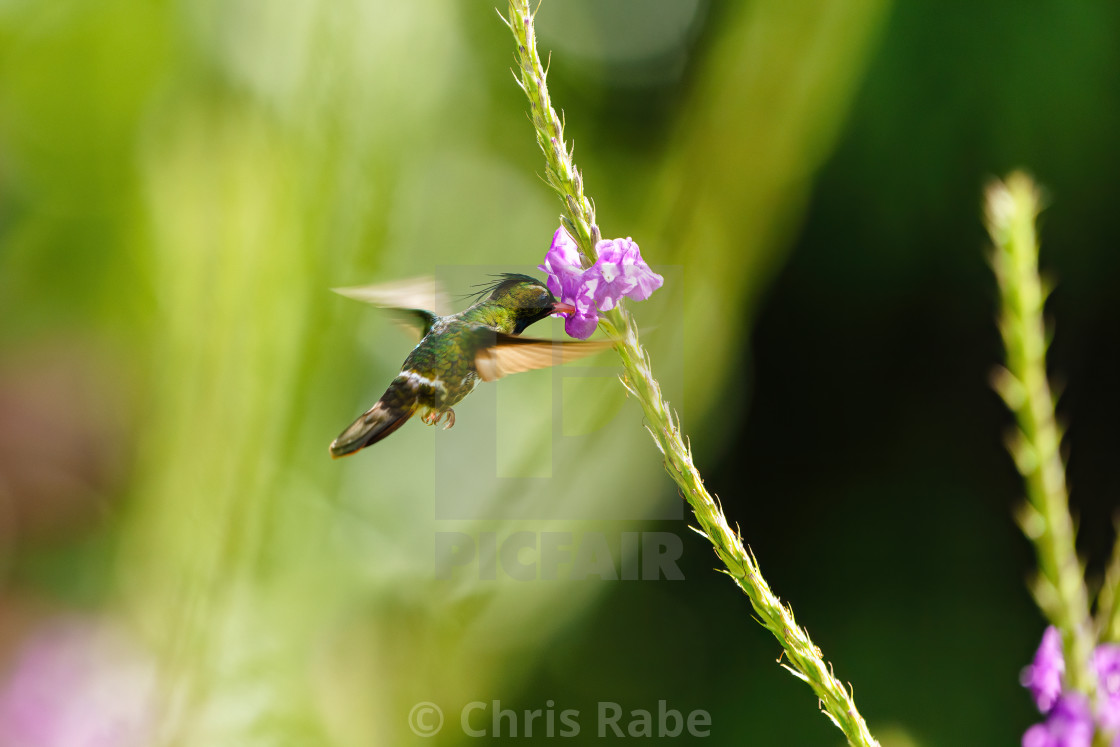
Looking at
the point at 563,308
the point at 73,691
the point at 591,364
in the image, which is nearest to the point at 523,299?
the point at 563,308

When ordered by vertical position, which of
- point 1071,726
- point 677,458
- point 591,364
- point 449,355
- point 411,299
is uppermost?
point 591,364

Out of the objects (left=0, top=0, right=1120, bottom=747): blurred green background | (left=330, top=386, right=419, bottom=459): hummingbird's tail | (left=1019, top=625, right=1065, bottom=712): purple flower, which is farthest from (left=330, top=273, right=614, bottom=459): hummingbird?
(left=1019, top=625, right=1065, bottom=712): purple flower

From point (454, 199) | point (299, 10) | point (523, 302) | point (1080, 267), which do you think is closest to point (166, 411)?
point (523, 302)

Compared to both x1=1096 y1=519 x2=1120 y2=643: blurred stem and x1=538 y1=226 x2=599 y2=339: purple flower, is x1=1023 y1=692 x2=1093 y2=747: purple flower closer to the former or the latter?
x1=1096 y1=519 x2=1120 y2=643: blurred stem

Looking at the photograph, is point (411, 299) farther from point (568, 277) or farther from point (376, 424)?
point (568, 277)

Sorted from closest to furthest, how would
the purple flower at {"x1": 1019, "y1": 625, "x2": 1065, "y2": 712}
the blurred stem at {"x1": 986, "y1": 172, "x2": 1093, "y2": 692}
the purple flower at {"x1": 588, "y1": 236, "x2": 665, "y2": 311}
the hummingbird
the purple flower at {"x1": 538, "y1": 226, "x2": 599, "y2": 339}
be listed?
the blurred stem at {"x1": 986, "y1": 172, "x2": 1093, "y2": 692} → the purple flower at {"x1": 1019, "y1": 625, "x2": 1065, "y2": 712} → the purple flower at {"x1": 588, "y1": 236, "x2": 665, "y2": 311} → the purple flower at {"x1": 538, "y1": 226, "x2": 599, "y2": 339} → the hummingbird

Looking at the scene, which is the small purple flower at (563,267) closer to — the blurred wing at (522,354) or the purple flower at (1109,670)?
the blurred wing at (522,354)
